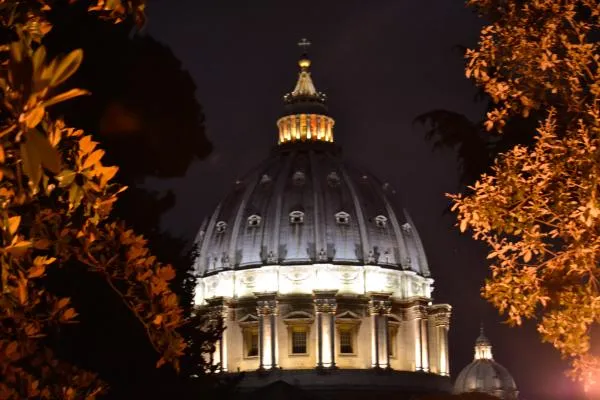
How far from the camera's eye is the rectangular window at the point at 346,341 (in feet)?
296

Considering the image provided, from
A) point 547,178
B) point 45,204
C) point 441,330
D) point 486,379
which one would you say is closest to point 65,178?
point 45,204

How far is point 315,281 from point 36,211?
8468 centimetres

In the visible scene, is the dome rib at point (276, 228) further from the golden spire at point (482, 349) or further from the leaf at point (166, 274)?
the leaf at point (166, 274)

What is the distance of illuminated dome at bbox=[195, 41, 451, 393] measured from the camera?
88.7 metres

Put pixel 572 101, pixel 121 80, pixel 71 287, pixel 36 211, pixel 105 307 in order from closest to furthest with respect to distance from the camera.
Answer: pixel 36 211, pixel 572 101, pixel 121 80, pixel 71 287, pixel 105 307

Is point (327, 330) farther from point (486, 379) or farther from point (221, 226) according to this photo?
point (486, 379)

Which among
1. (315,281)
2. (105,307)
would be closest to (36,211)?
(105,307)

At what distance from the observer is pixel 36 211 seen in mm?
5789

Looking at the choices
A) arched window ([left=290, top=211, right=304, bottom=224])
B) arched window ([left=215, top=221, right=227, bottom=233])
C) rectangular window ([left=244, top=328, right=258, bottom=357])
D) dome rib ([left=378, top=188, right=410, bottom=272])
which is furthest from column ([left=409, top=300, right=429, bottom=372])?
arched window ([left=215, top=221, right=227, bottom=233])

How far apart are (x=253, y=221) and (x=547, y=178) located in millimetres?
83668

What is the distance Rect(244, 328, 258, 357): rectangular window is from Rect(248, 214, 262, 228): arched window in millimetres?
8454

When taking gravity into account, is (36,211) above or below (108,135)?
below

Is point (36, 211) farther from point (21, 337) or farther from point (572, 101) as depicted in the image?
point (572, 101)

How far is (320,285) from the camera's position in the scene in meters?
90.1
